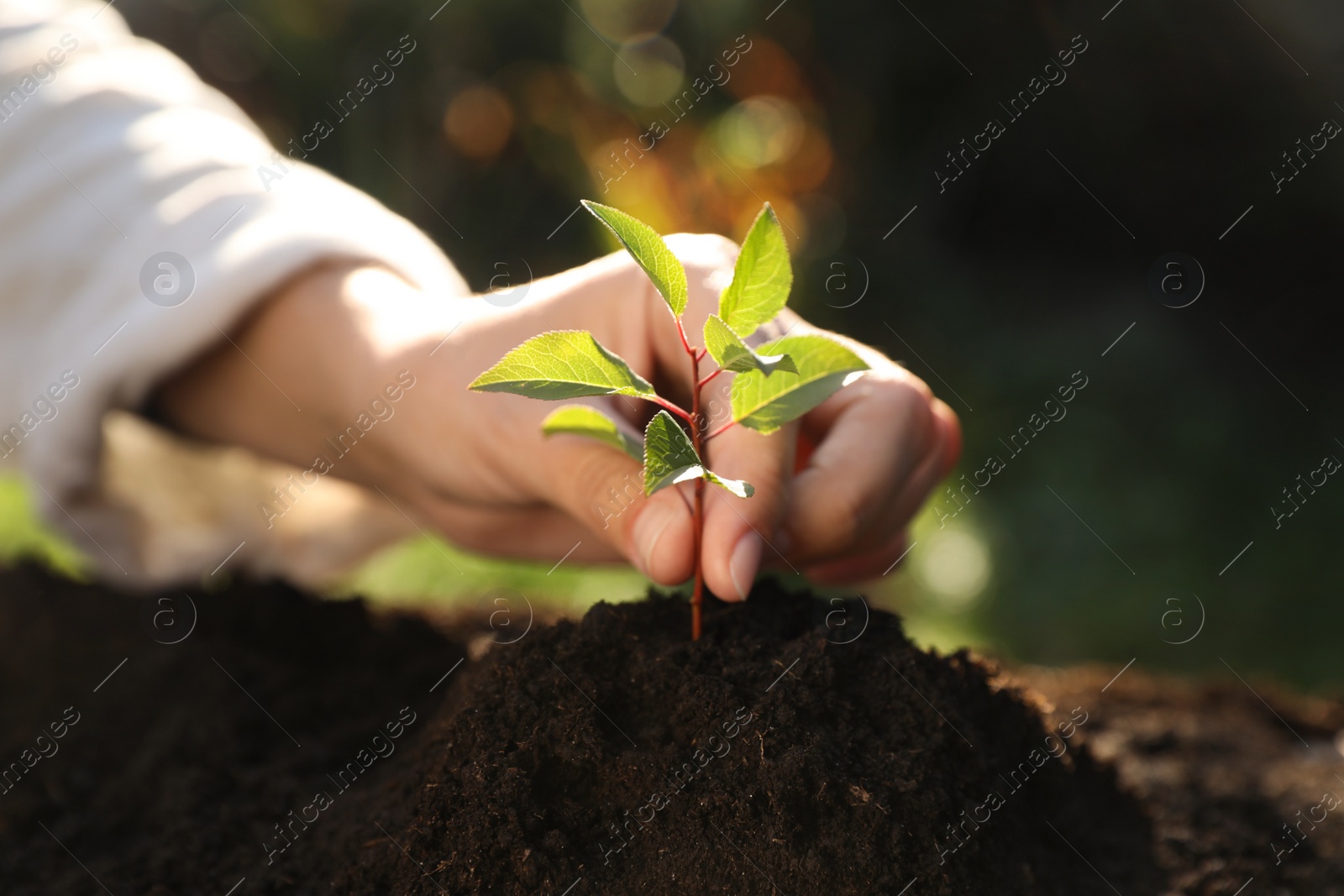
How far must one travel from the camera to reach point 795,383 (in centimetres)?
86

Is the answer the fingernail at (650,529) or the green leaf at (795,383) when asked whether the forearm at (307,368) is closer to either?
the fingernail at (650,529)

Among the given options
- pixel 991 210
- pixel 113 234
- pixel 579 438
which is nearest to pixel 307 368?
pixel 113 234

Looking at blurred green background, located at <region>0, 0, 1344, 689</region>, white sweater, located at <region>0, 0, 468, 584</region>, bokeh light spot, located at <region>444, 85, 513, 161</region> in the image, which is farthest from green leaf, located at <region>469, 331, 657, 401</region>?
bokeh light spot, located at <region>444, 85, 513, 161</region>

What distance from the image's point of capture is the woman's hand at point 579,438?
1.06 m

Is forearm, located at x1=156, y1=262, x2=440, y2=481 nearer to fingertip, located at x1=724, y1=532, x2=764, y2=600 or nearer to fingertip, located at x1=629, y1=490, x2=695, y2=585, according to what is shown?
fingertip, located at x1=629, y1=490, x2=695, y2=585

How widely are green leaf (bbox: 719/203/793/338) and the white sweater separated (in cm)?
81

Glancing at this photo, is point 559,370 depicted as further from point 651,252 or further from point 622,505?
point 622,505

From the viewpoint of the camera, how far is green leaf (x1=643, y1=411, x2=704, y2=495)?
81cm

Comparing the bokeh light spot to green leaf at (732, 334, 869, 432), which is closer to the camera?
green leaf at (732, 334, 869, 432)

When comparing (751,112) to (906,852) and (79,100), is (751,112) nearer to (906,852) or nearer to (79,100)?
(79,100)

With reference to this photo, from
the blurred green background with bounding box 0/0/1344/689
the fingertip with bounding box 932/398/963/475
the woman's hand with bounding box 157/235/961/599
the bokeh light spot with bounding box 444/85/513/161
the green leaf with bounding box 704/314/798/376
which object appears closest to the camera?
the green leaf with bounding box 704/314/798/376

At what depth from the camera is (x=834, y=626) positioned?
1007mm

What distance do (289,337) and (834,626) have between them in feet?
3.33

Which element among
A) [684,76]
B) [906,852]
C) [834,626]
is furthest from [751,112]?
[906,852]
